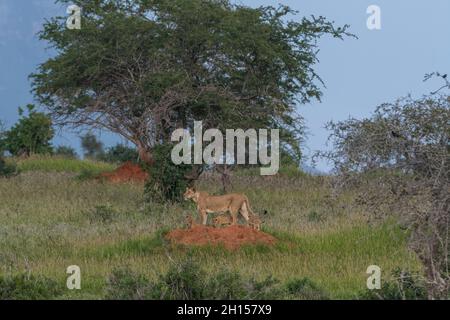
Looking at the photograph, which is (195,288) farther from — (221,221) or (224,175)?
(224,175)

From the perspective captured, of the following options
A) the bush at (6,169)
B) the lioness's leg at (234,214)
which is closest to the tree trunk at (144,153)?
the bush at (6,169)

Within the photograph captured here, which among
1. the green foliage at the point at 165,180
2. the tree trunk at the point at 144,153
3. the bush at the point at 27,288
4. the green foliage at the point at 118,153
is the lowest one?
the bush at the point at 27,288

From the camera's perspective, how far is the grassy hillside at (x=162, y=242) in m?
16.6

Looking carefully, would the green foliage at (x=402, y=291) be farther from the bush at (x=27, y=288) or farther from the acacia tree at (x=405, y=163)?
the bush at (x=27, y=288)

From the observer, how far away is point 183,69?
30797 millimetres

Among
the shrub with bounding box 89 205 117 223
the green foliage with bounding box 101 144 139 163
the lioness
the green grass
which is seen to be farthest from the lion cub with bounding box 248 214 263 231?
the green foliage with bounding box 101 144 139 163

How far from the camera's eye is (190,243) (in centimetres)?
1873

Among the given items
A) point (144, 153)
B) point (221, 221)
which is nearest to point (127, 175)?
point (144, 153)

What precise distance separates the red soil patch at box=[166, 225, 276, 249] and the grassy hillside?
254mm

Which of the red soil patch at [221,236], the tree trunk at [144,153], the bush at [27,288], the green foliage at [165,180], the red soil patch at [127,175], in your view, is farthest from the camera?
the red soil patch at [127,175]

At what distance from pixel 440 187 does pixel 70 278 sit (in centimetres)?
574

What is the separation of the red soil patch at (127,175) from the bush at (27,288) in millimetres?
19458

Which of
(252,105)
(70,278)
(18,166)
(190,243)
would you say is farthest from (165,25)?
(70,278)
